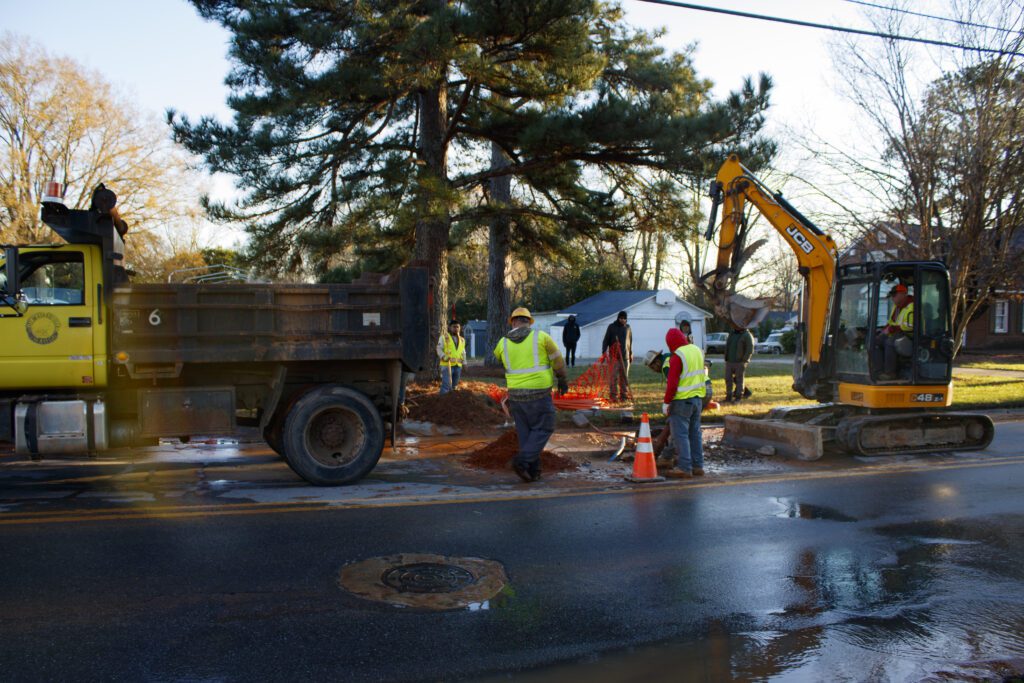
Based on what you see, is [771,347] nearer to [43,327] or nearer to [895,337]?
[895,337]

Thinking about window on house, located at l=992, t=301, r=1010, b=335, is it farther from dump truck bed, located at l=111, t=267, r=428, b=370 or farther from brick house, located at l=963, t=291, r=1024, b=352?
dump truck bed, located at l=111, t=267, r=428, b=370

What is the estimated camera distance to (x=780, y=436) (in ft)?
34.4

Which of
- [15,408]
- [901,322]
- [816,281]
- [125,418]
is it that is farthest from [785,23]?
[15,408]

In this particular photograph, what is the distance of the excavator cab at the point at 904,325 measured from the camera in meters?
10.4

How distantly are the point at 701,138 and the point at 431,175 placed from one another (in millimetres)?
4918

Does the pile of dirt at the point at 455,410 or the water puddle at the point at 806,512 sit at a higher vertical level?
the pile of dirt at the point at 455,410

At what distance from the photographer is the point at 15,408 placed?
24.8 ft

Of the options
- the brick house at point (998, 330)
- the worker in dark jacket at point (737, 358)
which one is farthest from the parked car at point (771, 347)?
the worker in dark jacket at point (737, 358)

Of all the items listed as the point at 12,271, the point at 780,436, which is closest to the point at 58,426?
the point at 12,271

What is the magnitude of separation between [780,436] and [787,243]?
291 cm

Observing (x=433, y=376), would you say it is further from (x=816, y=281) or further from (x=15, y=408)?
(x=15, y=408)

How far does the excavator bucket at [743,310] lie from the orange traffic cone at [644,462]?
146 inches

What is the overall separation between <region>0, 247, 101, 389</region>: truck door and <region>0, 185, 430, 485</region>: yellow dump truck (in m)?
0.01

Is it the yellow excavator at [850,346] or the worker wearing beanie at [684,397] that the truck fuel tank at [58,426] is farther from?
the yellow excavator at [850,346]
